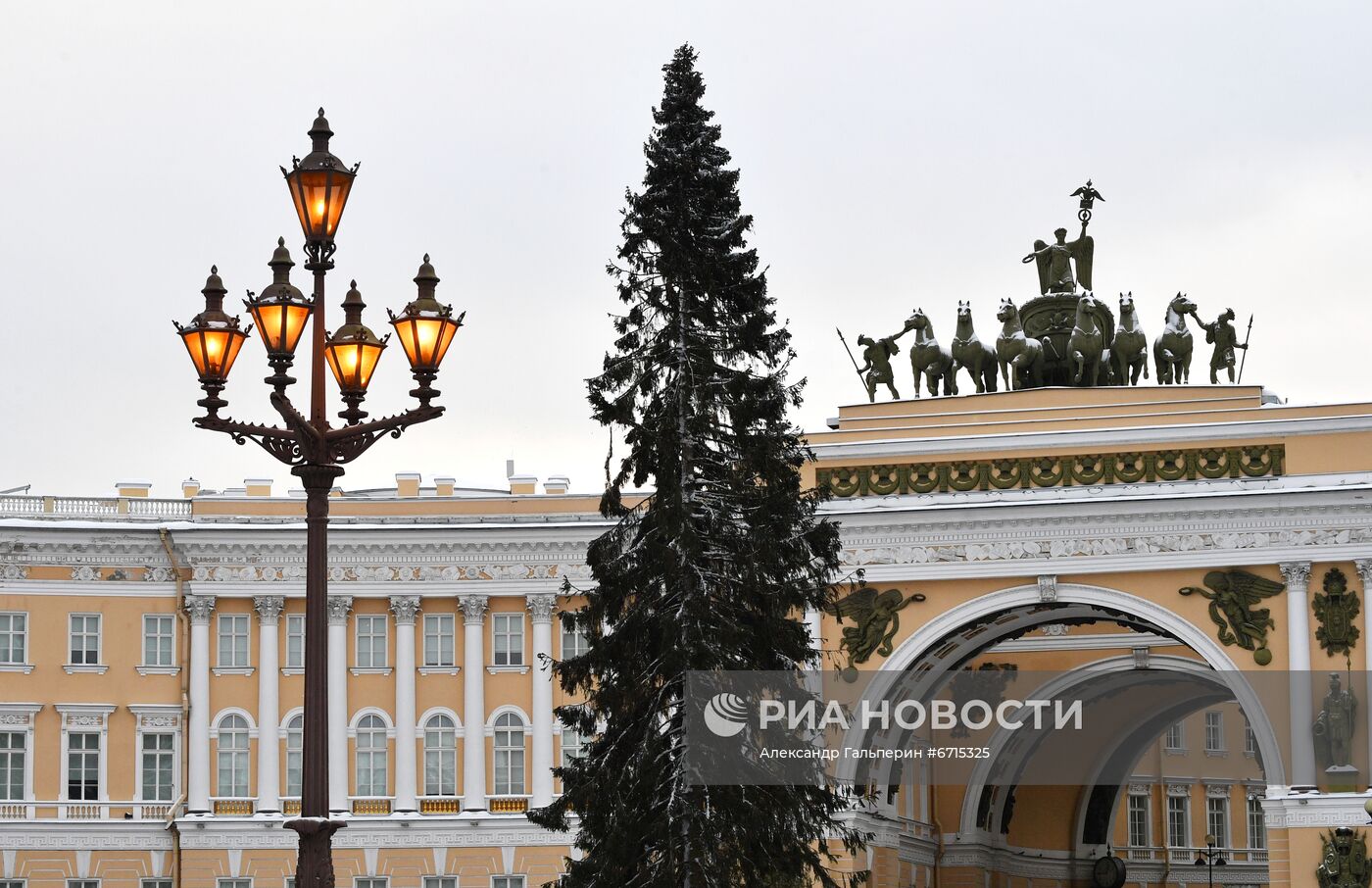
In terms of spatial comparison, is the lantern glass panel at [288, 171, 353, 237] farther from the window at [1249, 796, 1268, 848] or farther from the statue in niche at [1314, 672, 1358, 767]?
the window at [1249, 796, 1268, 848]

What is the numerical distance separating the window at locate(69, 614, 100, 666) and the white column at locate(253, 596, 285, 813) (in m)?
3.29

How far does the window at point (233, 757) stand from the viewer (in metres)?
49.0

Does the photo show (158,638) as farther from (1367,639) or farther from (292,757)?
(1367,639)

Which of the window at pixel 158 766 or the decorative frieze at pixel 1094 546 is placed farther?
the window at pixel 158 766

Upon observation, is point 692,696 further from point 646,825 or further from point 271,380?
point 271,380

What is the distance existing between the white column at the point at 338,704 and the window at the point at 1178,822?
30386mm

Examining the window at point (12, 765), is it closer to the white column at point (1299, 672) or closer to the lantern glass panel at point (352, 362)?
the white column at point (1299, 672)

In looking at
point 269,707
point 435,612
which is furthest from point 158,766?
point 435,612

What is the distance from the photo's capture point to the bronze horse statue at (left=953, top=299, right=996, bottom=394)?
49.4 m

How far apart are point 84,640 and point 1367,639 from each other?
25.5m

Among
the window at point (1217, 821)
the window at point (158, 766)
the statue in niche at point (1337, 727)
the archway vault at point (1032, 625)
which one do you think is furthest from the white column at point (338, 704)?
the window at point (1217, 821)

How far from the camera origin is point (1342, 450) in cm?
4534

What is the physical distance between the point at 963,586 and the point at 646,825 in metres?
18.8

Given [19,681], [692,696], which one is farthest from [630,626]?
[19,681]
